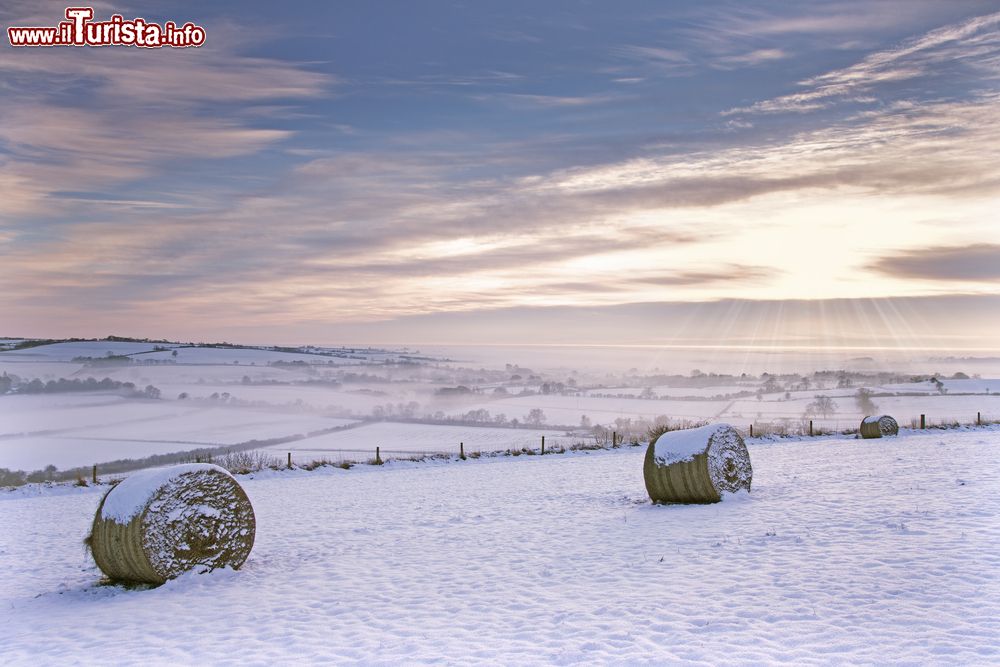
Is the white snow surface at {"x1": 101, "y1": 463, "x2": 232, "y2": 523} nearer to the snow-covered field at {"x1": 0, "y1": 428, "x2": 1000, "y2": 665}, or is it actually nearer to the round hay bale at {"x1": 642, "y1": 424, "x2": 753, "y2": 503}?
the snow-covered field at {"x1": 0, "y1": 428, "x2": 1000, "y2": 665}

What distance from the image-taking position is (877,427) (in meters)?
37.1

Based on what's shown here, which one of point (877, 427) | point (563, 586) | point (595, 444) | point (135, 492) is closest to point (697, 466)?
point (563, 586)

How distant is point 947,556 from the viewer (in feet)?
36.7

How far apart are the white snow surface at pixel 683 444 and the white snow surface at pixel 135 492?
10.6 m

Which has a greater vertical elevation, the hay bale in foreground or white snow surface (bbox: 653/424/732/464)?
white snow surface (bbox: 653/424/732/464)

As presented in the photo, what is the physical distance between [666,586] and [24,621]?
28.2 feet

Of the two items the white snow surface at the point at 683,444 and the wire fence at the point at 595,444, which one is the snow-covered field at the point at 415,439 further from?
the white snow surface at the point at 683,444

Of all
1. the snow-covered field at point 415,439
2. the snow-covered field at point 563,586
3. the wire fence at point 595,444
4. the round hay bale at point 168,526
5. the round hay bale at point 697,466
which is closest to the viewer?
the snow-covered field at point 563,586

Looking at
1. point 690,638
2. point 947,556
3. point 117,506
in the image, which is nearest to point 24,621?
point 117,506

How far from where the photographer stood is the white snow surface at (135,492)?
37.8ft

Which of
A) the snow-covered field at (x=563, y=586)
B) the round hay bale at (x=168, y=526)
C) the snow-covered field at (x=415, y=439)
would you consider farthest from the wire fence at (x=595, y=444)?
the round hay bale at (x=168, y=526)

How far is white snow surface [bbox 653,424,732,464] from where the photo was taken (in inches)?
710

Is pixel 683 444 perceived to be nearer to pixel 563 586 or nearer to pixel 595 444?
pixel 563 586

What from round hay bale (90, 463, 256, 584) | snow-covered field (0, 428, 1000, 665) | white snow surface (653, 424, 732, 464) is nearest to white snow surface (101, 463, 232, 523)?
round hay bale (90, 463, 256, 584)
